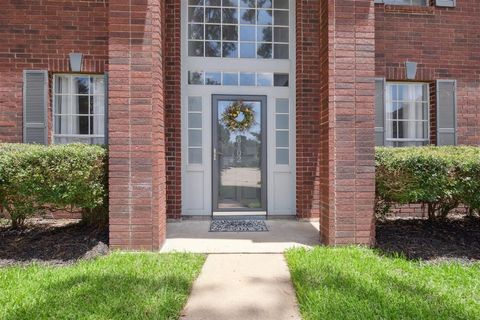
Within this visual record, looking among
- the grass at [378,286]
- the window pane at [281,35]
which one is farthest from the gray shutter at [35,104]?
the grass at [378,286]

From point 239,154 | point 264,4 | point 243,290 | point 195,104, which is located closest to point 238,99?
point 195,104

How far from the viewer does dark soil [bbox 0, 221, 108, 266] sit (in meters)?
4.06

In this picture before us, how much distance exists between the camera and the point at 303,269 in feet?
11.5

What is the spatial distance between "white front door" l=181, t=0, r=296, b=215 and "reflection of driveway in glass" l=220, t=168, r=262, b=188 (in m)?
0.02

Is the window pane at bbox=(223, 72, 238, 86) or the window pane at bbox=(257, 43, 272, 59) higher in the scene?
the window pane at bbox=(257, 43, 272, 59)

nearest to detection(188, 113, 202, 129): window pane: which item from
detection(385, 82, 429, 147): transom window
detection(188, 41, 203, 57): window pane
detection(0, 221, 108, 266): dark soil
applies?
detection(188, 41, 203, 57): window pane

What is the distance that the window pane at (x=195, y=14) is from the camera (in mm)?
6398

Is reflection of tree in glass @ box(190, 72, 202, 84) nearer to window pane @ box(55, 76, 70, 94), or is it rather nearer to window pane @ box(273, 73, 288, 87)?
window pane @ box(273, 73, 288, 87)

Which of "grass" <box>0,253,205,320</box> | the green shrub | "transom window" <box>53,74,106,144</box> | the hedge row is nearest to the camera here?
"grass" <box>0,253,205,320</box>

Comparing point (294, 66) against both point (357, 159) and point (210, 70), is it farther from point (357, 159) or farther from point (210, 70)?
point (357, 159)

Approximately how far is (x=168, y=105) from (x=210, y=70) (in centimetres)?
100

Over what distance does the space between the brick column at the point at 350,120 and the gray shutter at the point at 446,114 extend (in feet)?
9.41

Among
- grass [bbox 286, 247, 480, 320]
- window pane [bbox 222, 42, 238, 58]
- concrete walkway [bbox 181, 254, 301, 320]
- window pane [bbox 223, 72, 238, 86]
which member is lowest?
concrete walkway [bbox 181, 254, 301, 320]

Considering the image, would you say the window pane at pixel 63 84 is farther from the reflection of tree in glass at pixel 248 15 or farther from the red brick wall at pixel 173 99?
the reflection of tree in glass at pixel 248 15
